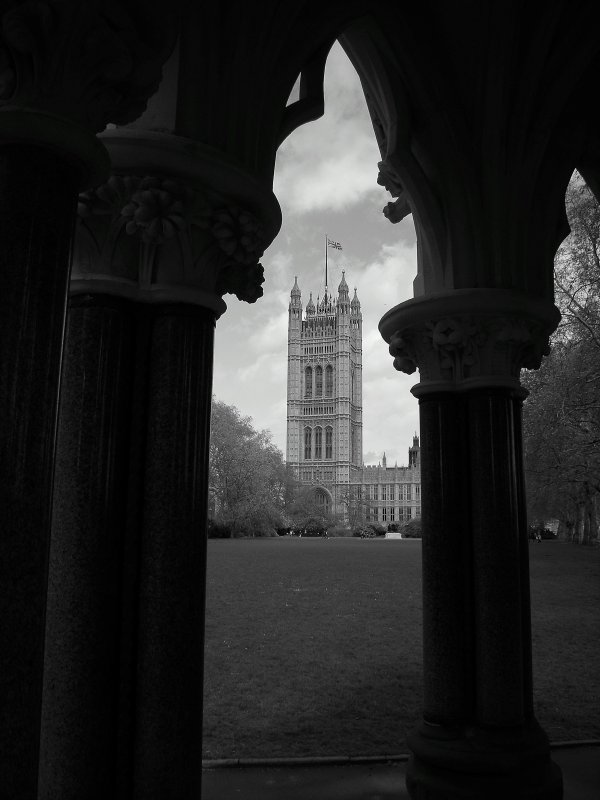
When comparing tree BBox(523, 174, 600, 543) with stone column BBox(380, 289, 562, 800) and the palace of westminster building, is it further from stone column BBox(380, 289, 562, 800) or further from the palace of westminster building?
the palace of westminster building

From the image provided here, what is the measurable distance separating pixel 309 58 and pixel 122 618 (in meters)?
2.47

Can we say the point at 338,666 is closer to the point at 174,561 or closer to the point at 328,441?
the point at 174,561

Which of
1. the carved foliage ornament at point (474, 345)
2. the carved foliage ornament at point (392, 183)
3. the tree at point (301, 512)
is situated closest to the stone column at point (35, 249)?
the carved foliage ornament at point (392, 183)

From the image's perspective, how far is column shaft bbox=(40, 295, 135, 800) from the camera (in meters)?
2.24

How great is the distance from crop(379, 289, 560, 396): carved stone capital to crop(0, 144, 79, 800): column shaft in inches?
101

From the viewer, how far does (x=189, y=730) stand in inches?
91.3

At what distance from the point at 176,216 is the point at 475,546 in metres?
2.34

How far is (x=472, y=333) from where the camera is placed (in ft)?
12.8

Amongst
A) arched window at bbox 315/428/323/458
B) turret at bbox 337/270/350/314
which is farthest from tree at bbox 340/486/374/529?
turret at bbox 337/270/350/314

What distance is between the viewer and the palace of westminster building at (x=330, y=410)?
88062 millimetres

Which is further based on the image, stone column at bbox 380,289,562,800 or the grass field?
the grass field

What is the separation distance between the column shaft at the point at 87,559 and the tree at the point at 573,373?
12.2m

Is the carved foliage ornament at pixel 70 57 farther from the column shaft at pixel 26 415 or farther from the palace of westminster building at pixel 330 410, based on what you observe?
the palace of westminster building at pixel 330 410

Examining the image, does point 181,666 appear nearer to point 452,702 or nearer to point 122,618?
point 122,618
